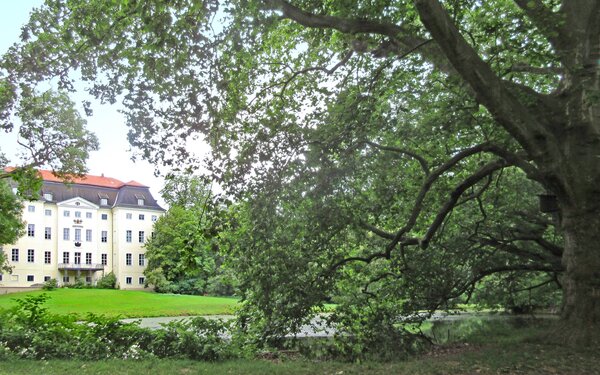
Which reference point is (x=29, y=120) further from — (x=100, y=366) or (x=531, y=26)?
(x=531, y=26)

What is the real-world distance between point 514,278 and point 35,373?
12.4 meters

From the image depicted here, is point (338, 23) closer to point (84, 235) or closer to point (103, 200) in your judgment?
Answer: point (84, 235)

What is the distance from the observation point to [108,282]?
6134 cm

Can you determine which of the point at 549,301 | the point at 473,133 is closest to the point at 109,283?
the point at 549,301

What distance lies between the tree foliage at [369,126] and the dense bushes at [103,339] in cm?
184

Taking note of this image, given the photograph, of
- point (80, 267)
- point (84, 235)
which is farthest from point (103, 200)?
point (80, 267)

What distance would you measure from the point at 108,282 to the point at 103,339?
56.7 meters

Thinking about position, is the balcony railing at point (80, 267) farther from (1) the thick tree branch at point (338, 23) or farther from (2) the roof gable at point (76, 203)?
(1) the thick tree branch at point (338, 23)

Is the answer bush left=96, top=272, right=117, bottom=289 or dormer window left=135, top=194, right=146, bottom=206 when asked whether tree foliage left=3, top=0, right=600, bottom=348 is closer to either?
bush left=96, top=272, right=117, bottom=289

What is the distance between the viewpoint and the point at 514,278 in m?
14.1

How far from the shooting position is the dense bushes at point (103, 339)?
29.7 ft

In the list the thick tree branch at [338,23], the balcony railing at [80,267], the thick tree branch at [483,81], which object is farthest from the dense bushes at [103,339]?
the balcony railing at [80,267]

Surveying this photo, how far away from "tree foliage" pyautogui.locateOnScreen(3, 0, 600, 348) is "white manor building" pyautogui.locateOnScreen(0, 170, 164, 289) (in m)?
62.2

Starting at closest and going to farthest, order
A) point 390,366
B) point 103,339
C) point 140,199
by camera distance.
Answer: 1. point 390,366
2. point 103,339
3. point 140,199
